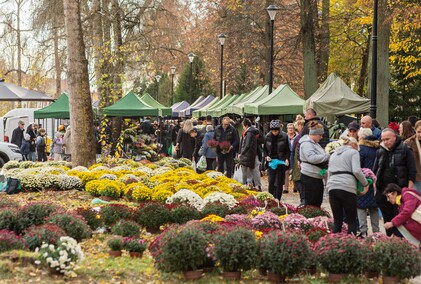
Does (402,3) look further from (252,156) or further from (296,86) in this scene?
(296,86)

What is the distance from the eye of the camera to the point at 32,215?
1158cm

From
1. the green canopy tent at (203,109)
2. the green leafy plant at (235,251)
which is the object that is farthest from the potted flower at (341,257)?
the green canopy tent at (203,109)

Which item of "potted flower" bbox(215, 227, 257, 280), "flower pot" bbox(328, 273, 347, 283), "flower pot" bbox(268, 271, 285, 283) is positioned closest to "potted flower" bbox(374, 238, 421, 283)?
"flower pot" bbox(328, 273, 347, 283)

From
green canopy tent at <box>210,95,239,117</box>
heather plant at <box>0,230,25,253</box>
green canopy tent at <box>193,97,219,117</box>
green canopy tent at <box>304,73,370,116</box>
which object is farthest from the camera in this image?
green canopy tent at <box>193,97,219,117</box>

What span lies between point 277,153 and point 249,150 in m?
1.74

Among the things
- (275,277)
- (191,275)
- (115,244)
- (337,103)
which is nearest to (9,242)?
(115,244)

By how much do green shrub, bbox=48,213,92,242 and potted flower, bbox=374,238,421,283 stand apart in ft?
12.5

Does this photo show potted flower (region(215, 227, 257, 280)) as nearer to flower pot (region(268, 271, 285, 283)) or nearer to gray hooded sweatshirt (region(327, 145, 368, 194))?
flower pot (region(268, 271, 285, 283))

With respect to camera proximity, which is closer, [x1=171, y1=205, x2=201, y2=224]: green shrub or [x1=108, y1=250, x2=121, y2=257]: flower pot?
[x1=108, y1=250, x2=121, y2=257]: flower pot

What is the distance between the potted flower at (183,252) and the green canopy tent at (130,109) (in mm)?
21800

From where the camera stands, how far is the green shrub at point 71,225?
10.9m

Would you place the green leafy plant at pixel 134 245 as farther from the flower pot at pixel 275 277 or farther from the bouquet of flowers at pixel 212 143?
the bouquet of flowers at pixel 212 143

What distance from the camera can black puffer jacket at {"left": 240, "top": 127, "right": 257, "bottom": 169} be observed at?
20.0 meters

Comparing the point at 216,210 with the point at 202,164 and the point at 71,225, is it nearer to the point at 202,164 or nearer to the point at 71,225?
the point at 71,225
